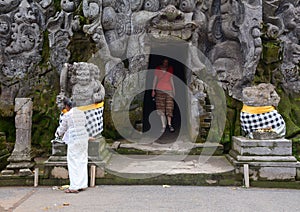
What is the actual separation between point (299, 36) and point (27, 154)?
27.2ft

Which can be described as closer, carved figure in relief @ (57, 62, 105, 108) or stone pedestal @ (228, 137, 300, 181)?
stone pedestal @ (228, 137, 300, 181)

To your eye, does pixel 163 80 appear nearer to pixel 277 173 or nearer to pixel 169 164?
pixel 169 164

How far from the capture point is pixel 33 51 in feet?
33.8

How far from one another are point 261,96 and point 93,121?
324 cm

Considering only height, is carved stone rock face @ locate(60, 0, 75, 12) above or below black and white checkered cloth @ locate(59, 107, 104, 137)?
above

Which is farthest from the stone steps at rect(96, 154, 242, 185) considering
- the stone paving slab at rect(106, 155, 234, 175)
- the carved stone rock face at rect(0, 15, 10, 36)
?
the carved stone rock face at rect(0, 15, 10, 36)

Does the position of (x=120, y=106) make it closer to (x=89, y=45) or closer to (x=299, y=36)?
(x=89, y=45)

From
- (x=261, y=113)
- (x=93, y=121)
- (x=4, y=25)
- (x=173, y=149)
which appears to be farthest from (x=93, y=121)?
(x=4, y=25)

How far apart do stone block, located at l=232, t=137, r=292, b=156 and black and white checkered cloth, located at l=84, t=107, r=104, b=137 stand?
2.70 meters

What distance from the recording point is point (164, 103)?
9.47 m

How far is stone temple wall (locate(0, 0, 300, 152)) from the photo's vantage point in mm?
8695

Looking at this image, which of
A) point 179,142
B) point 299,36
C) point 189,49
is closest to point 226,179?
point 179,142

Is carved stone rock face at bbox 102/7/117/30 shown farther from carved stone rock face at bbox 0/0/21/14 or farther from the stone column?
the stone column

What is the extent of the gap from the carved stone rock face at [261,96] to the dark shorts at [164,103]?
119 inches
